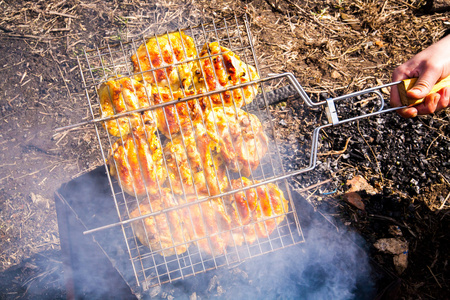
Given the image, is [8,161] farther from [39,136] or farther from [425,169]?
[425,169]

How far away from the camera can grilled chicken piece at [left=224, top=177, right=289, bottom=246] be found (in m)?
2.87

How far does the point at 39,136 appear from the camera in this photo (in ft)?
14.2

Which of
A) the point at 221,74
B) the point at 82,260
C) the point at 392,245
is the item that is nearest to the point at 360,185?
the point at 392,245

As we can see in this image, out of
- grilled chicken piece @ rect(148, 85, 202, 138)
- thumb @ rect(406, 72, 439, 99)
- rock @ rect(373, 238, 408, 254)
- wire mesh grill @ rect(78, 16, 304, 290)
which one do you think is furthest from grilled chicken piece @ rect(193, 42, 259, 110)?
rock @ rect(373, 238, 408, 254)

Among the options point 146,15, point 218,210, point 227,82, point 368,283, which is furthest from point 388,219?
point 146,15

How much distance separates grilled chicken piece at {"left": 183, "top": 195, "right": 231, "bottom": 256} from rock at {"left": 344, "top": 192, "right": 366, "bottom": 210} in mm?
1907

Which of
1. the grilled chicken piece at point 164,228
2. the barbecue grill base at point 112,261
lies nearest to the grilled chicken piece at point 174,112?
the grilled chicken piece at point 164,228

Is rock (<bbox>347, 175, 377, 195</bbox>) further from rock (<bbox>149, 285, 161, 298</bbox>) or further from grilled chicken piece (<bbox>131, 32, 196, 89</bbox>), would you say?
rock (<bbox>149, 285, 161, 298</bbox>)

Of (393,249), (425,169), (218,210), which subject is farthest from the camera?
(425,169)

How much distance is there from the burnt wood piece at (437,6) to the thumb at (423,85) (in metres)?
3.55

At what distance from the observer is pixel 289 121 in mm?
4426

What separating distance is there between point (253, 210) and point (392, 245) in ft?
6.56

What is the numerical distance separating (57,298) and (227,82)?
11.1 ft

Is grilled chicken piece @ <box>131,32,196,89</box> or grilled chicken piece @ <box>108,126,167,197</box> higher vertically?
grilled chicken piece @ <box>131,32,196,89</box>
